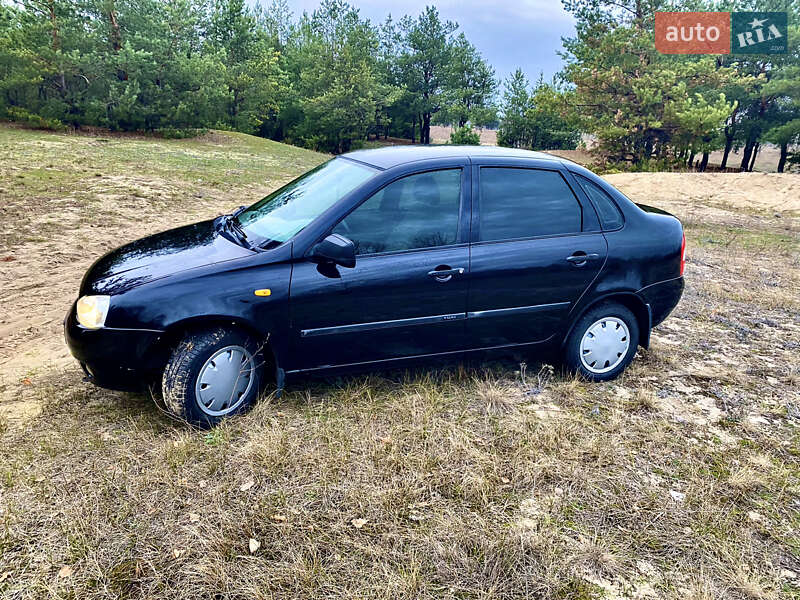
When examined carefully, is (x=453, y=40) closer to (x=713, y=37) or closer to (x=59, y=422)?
(x=713, y=37)

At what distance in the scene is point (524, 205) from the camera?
13.3 feet

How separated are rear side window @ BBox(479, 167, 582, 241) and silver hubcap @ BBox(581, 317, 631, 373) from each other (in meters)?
0.79

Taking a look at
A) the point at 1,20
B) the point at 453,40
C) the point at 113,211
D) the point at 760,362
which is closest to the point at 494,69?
the point at 453,40

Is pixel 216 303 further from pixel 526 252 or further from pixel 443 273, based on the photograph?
pixel 526 252

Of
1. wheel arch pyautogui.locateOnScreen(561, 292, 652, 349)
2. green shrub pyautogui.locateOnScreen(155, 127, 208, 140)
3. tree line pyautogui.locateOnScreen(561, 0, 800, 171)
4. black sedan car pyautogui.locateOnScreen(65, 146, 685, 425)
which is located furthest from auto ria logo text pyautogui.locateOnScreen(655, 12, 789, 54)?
black sedan car pyautogui.locateOnScreen(65, 146, 685, 425)

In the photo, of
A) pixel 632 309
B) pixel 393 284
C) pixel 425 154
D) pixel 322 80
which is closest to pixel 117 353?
pixel 393 284

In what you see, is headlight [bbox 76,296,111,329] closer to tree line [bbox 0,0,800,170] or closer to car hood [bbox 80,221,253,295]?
car hood [bbox 80,221,253,295]

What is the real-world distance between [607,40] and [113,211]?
27.9 meters

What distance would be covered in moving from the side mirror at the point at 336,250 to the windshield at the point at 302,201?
0.30 metres

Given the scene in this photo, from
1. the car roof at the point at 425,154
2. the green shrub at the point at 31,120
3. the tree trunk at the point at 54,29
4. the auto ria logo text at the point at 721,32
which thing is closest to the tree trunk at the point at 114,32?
the tree trunk at the point at 54,29

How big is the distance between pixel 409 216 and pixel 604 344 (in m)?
1.88

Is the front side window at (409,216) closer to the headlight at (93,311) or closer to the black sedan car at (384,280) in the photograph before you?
the black sedan car at (384,280)

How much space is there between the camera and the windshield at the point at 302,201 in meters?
3.77

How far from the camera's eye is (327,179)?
4191 mm
